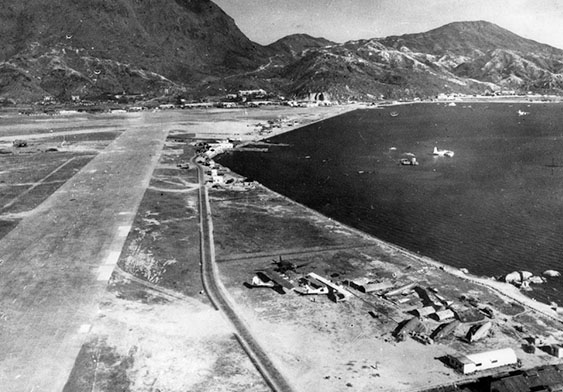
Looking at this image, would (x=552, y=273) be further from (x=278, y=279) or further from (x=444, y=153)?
(x=444, y=153)

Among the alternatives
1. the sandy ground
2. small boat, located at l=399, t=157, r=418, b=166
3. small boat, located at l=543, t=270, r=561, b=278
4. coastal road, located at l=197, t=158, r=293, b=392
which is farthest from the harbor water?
coastal road, located at l=197, t=158, r=293, b=392

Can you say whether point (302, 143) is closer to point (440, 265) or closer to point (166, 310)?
point (440, 265)

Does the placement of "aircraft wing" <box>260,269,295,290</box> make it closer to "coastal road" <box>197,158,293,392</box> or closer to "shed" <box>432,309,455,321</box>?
"coastal road" <box>197,158,293,392</box>

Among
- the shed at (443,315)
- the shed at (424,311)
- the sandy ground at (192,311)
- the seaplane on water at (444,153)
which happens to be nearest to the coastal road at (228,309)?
the sandy ground at (192,311)

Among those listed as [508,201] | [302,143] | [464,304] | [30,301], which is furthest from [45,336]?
[302,143]

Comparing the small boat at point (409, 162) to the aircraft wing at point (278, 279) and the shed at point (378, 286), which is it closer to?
the shed at point (378, 286)

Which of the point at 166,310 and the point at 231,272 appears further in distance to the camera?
the point at 231,272

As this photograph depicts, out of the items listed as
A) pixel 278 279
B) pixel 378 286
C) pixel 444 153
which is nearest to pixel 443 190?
pixel 444 153
